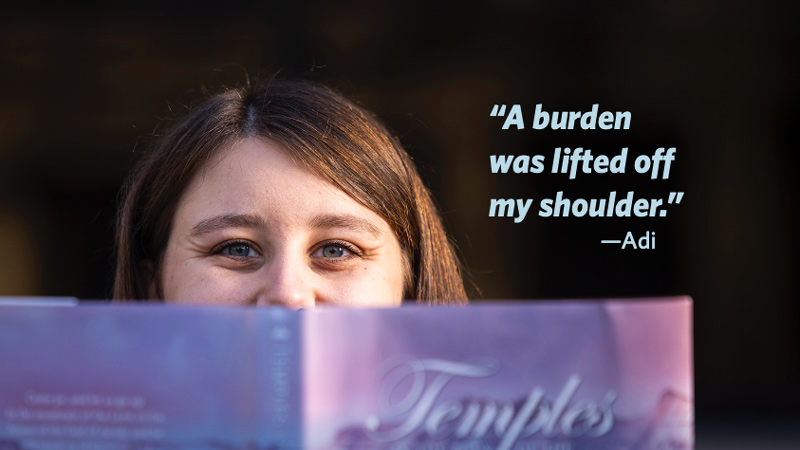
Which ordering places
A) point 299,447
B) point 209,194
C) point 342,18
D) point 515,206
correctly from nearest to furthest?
point 299,447 < point 209,194 < point 342,18 < point 515,206

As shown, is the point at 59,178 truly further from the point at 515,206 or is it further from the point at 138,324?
the point at 138,324

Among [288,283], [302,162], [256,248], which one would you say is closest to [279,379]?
[288,283]

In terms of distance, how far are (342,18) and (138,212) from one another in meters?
3.75

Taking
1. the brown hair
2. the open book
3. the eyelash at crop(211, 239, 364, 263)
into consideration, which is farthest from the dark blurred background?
the open book

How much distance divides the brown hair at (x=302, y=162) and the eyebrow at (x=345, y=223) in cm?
5

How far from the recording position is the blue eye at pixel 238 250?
137cm

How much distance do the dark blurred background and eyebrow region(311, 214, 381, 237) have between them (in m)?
3.67

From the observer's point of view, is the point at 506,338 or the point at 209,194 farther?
the point at 209,194

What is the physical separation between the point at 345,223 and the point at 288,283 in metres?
0.19

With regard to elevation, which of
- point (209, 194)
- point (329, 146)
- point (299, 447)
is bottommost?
point (299, 447)

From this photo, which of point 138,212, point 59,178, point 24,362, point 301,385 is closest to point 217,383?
point 301,385

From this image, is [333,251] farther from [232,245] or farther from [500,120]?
[500,120]

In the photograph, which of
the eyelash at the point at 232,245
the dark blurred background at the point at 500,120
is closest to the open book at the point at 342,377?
the eyelash at the point at 232,245

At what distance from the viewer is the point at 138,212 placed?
1.73 m
